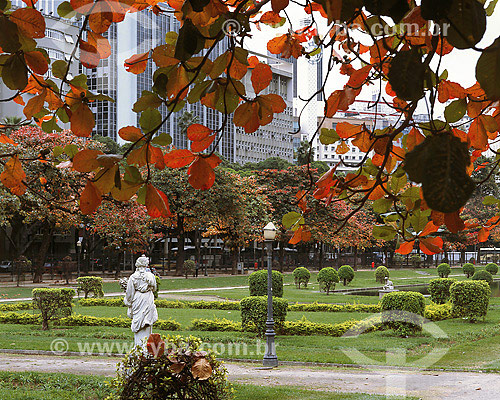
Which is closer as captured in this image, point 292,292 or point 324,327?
point 324,327

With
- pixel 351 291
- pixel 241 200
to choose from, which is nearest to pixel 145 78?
pixel 241 200

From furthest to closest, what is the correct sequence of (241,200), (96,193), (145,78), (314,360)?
(145,78)
(241,200)
(314,360)
(96,193)

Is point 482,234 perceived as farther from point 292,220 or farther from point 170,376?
point 170,376

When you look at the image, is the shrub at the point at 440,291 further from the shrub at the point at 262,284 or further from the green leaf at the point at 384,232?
the green leaf at the point at 384,232

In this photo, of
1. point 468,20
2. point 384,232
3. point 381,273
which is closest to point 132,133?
point 468,20

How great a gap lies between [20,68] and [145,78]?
180ft

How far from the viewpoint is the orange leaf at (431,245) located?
156 centimetres

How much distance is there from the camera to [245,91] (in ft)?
4.50

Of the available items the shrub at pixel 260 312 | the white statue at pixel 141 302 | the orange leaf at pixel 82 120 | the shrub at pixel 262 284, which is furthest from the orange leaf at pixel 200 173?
the shrub at pixel 262 284

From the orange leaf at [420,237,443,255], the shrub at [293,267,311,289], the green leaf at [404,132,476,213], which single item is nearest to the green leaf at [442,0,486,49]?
the green leaf at [404,132,476,213]

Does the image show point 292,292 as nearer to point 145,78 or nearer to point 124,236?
point 124,236

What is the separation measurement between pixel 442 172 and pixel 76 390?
773 centimetres

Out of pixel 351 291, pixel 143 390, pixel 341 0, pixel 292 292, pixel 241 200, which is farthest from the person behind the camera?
pixel 241 200

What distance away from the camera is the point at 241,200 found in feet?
101
